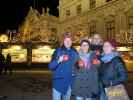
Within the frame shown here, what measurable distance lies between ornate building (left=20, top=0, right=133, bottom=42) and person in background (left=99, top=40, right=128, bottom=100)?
65.7ft

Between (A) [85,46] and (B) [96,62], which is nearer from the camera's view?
(A) [85,46]

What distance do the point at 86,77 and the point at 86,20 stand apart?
4594 cm

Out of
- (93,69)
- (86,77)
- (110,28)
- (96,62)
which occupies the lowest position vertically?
(86,77)

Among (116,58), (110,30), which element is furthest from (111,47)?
(110,30)

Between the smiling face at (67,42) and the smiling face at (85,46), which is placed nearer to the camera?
the smiling face at (85,46)

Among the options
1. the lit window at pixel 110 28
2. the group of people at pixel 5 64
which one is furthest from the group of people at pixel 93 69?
the lit window at pixel 110 28

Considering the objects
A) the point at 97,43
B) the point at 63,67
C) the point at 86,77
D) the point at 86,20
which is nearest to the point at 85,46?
the point at 86,77

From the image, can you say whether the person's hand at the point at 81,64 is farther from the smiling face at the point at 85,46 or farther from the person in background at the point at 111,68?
the person in background at the point at 111,68

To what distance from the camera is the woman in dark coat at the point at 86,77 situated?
769 cm

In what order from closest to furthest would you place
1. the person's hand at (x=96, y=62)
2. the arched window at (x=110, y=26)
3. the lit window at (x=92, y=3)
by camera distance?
the person's hand at (x=96, y=62) < the arched window at (x=110, y=26) < the lit window at (x=92, y=3)

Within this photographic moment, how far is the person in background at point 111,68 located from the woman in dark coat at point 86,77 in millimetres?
142

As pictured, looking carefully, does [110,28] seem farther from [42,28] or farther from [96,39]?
[96,39]

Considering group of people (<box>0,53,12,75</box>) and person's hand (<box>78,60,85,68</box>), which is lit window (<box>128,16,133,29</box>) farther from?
person's hand (<box>78,60,85,68</box>)

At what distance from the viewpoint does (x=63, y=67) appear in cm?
822
